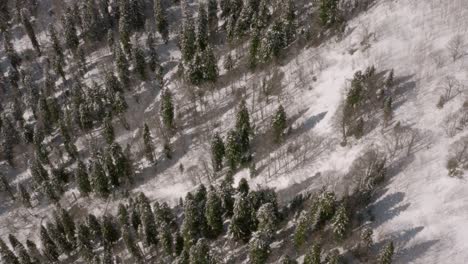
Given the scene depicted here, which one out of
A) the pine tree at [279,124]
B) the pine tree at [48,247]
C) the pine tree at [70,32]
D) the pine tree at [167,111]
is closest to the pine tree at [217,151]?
the pine tree at [279,124]

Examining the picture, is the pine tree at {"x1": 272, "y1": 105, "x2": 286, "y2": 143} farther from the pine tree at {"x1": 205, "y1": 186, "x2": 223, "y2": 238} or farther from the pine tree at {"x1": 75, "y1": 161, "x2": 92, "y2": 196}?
the pine tree at {"x1": 75, "y1": 161, "x2": 92, "y2": 196}

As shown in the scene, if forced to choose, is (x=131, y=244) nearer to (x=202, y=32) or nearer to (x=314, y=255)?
(x=314, y=255)

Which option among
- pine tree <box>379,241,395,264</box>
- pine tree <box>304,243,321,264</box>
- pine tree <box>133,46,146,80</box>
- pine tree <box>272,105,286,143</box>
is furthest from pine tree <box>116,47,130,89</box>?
pine tree <box>379,241,395,264</box>

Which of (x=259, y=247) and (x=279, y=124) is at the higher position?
(x=279, y=124)

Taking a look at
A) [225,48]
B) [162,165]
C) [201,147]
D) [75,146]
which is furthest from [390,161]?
[75,146]

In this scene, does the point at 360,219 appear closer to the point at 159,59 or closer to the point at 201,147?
the point at 201,147

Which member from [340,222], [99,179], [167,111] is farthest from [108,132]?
[340,222]
